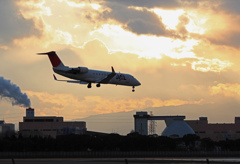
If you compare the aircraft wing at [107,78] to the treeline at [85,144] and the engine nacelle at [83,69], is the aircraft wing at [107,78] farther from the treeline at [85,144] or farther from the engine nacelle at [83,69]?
the treeline at [85,144]

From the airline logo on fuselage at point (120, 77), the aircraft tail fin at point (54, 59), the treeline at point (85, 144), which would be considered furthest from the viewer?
the treeline at point (85, 144)

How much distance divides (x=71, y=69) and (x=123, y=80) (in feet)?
48.6

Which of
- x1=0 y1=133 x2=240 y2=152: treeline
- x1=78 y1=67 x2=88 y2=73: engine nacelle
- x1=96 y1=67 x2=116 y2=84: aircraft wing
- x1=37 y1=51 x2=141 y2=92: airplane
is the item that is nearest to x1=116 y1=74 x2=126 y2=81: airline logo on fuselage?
x1=37 y1=51 x2=141 y2=92: airplane

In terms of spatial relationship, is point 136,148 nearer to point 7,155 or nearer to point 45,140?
point 45,140

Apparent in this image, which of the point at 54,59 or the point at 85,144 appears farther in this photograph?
the point at 85,144

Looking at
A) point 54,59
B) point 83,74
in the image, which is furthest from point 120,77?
point 54,59

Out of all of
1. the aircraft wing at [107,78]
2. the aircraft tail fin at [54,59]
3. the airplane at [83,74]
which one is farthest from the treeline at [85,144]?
the aircraft wing at [107,78]

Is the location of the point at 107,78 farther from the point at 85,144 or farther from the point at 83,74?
the point at 85,144

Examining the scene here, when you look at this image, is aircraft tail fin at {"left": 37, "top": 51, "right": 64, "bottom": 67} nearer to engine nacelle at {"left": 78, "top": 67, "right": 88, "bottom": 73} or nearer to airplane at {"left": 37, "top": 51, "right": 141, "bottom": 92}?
airplane at {"left": 37, "top": 51, "right": 141, "bottom": 92}

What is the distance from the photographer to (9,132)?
129625 millimetres

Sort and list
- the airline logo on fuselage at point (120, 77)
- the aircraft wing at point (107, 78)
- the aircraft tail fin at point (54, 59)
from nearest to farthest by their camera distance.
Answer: the aircraft wing at point (107, 78) < the aircraft tail fin at point (54, 59) < the airline logo on fuselage at point (120, 77)

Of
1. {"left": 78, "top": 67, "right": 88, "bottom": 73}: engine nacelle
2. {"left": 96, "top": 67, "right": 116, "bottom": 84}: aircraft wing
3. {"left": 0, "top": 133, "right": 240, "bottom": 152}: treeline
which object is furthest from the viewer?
{"left": 0, "top": 133, "right": 240, "bottom": 152}: treeline

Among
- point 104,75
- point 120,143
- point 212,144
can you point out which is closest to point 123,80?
point 104,75

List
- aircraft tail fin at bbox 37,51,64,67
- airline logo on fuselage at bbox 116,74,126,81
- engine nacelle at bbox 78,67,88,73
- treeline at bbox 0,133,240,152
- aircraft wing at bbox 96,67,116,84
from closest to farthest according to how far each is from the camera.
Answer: engine nacelle at bbox 78,67,88,73
aircraft wing at bbox 96,67,116,84
aircraft tail fin at bbox 37,51,64,67
airline logo on fuselage at bbox 116,74,126,81
treeline at bbox 0,133,240,152
